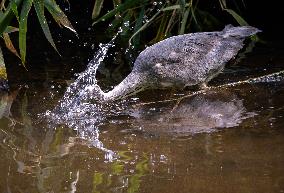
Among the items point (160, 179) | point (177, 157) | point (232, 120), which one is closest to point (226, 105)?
point (232, 120)

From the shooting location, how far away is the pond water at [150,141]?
2988 millimetres

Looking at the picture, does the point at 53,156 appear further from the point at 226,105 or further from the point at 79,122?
the point at 226,105

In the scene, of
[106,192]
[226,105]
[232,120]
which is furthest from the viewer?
[226,105]

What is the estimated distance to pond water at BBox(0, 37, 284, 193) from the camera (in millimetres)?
2988

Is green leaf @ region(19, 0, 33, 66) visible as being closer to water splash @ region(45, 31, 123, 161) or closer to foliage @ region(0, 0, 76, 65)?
foliage @ region(0, 0, 76, 65)

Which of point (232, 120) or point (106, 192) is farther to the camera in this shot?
point (232, 120)

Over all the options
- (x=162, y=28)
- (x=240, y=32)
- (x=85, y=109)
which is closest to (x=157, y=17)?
(x=162, y=28)

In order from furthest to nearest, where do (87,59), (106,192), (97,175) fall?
(87,59) < (97,175) < (106,192)

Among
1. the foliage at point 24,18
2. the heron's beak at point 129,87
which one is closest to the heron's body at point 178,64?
the heron's beak at point 129,87

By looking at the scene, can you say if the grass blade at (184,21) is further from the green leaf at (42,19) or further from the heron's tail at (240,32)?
the green leaf at (42,19)

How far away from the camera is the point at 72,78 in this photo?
482 cm

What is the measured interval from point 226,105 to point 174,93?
0.53m

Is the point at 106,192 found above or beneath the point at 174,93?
beneath

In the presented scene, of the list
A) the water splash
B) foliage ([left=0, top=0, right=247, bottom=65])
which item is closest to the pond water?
the water splash
